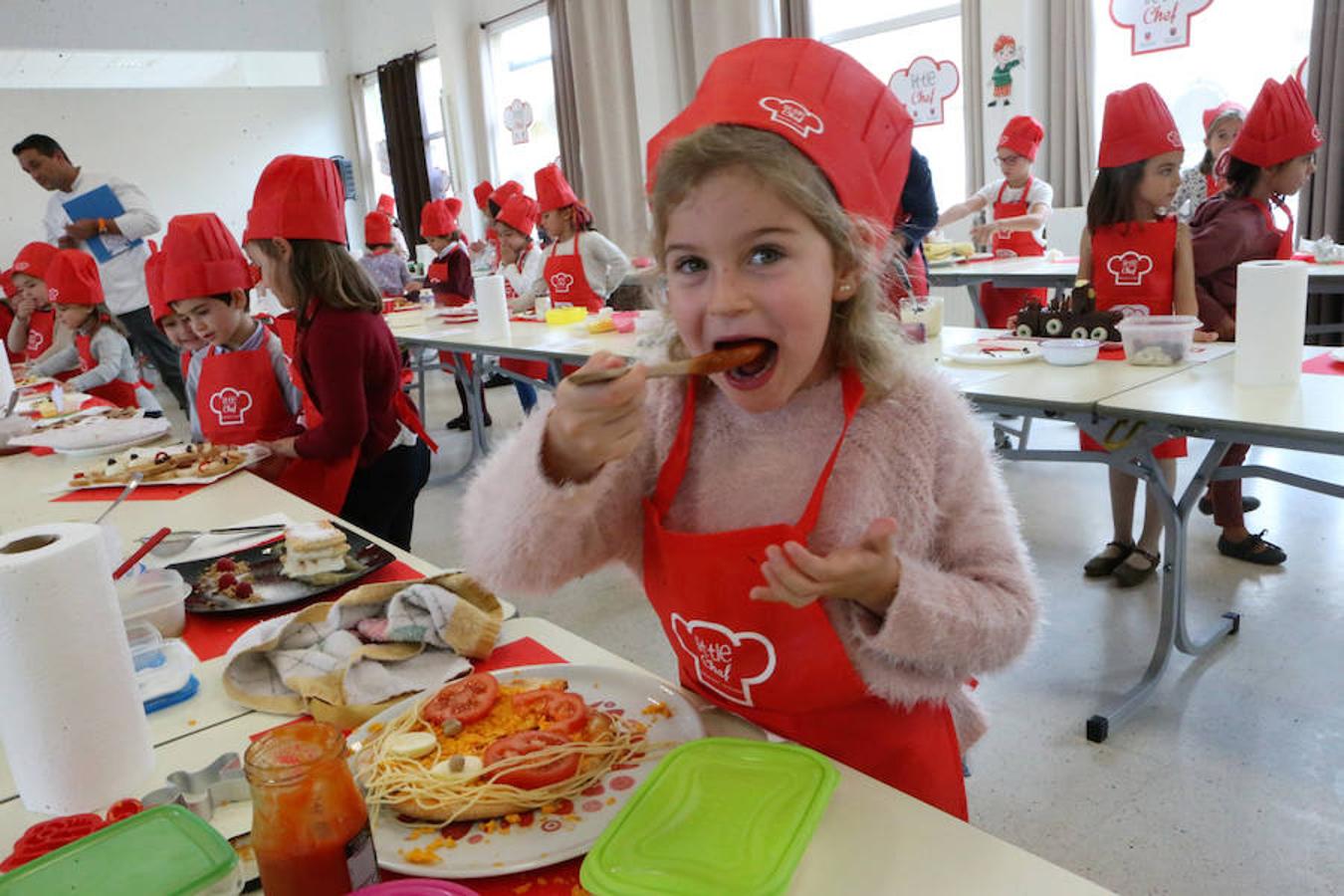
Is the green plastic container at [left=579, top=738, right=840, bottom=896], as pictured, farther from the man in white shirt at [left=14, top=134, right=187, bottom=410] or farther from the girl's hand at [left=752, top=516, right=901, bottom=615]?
the man in white shirt at [left=14, top=134, right=187, bottom=410]

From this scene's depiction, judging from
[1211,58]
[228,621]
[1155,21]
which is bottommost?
[228,621]

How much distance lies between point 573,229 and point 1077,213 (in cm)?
292

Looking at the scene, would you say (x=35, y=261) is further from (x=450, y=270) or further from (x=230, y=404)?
(x=230, y=404)

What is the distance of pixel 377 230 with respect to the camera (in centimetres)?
767

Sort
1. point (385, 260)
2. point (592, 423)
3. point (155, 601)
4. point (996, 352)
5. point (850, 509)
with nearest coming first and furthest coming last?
point (592, 423) < point (850, 509) < point (155, 601) < point (996, 352) < point (385, 260)

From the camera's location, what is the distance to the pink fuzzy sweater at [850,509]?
0.90 m

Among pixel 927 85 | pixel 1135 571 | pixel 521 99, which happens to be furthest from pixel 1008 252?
pixel 521 99

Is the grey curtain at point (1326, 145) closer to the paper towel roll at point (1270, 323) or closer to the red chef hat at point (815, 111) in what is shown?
the paper towel roll at point (1270, 323)

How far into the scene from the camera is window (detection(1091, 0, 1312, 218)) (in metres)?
5.01

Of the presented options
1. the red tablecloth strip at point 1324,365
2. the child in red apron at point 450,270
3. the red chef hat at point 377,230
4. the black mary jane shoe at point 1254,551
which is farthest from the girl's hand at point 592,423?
the red chef hat at point 377,230

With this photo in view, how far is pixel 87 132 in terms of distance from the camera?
9570 millimetres

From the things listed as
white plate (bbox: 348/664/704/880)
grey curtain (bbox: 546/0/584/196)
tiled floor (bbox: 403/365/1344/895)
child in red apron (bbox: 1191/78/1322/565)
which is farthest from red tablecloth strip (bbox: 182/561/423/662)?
grey curtain (bbox: 546/0/584/196)

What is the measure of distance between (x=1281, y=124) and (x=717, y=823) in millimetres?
3124

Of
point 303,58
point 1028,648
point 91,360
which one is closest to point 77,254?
point 91,360
